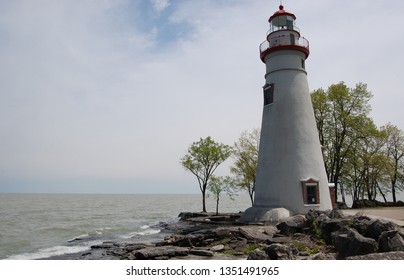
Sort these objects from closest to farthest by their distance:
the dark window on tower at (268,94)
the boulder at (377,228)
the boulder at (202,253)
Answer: the boulder at (377,228) → the boulder at (202,253) → the dark window on tower at (268,94)

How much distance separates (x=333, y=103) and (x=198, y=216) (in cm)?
2036

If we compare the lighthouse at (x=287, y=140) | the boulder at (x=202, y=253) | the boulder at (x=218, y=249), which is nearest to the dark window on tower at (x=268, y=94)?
the lighthouse at (x=287, y=140)

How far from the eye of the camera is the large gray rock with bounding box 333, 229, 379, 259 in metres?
9.70

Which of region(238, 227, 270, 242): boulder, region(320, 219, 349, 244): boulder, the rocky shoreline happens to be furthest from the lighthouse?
region(320, 219, 349, 244): boulder

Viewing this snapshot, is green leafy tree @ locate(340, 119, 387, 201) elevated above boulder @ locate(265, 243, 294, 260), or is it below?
above

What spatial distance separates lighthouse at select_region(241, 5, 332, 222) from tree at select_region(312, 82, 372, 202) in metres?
13.5

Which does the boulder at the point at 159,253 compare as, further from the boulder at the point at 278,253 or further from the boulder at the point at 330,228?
the boulder at the point at 330,228


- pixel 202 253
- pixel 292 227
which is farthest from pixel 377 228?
pixel 202 253

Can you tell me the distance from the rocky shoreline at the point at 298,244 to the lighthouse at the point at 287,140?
3776mm

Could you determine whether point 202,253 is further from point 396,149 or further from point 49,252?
point 396,149

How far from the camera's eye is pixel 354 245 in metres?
9.90

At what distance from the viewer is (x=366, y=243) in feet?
31.9

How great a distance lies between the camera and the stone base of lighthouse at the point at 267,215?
20828 millimetres

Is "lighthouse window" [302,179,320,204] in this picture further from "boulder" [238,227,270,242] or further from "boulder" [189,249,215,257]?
"boulder" [189,249,215,257]
